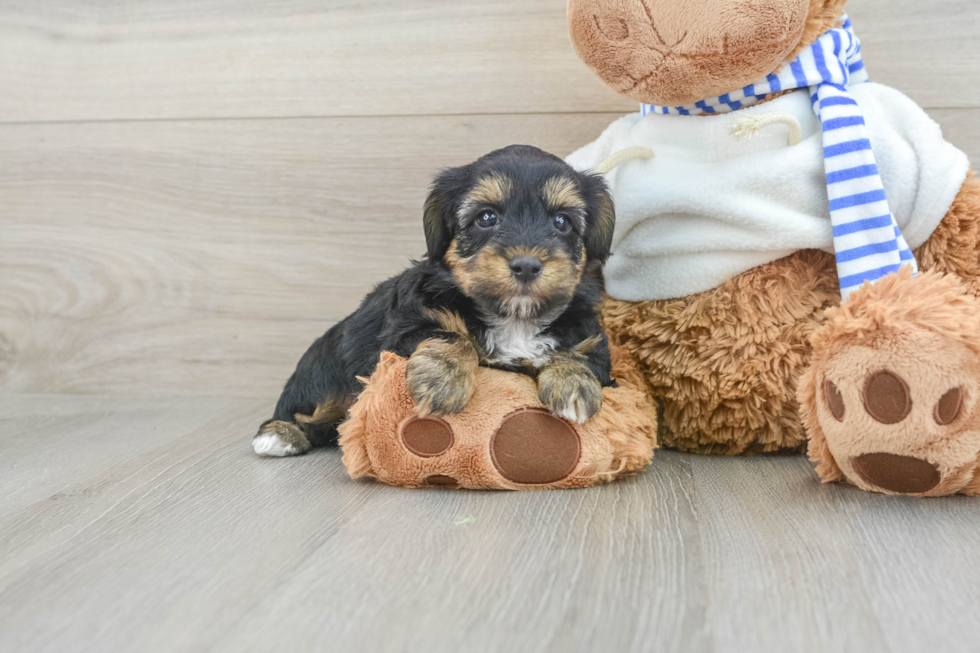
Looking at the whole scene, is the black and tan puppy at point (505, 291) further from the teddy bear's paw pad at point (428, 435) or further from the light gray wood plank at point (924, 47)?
the light gray wood plank at point (924, 47)

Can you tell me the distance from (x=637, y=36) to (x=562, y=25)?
2.75 ft

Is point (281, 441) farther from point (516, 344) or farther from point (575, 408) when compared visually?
point (575, 408)

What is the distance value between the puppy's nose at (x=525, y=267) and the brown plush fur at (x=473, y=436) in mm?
248

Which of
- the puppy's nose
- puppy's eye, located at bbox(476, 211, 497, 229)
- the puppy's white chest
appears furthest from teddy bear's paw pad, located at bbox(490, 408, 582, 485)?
puppy's eye, located at bbox(476, 211, 497, 229)

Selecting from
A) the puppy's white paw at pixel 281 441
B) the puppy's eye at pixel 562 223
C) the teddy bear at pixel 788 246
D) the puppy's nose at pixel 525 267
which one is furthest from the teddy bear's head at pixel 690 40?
the puppy's white paw at pixel 281 441

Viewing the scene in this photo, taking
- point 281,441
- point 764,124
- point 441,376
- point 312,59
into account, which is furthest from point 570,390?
point 312,59

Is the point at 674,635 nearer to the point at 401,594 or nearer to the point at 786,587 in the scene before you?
the point at 786,587

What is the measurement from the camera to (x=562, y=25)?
2.34 metres

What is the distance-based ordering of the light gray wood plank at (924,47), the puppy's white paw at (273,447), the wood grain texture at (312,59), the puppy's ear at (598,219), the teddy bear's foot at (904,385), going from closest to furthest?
the teddy bear's foot at (904,385), the puppy's ear at (598,219), the puppy's white paw at (273,447), the light gray wood plank at (924,47), the wood grain texture at (312,59)

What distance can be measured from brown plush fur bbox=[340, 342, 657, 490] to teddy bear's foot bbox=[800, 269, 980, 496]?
1.28 feet

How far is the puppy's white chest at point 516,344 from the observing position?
1.64m

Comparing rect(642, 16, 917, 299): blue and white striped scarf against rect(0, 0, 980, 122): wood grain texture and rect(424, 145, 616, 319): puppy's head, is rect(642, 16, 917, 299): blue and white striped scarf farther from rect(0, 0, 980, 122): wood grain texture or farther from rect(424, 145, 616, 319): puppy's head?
rect(0, 0, 980, 122): wood grain texture

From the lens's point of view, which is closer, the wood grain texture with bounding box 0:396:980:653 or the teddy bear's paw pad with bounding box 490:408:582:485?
the wood grain texture with bounding box 0:396:980:653

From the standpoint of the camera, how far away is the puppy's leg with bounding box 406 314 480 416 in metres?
1.46
